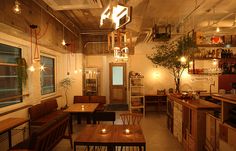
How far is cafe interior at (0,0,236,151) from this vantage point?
2.82m

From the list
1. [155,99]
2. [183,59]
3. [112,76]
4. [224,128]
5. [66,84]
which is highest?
[183,59]

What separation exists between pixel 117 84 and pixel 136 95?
1650 millimetres

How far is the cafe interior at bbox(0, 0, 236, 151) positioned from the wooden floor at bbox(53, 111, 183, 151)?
1.0 inches

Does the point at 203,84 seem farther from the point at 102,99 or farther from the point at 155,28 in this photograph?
the point at 102,99

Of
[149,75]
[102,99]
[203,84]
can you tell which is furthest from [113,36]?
[203,84]

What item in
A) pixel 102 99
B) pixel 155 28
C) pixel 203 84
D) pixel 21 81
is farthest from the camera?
pixel 203 84

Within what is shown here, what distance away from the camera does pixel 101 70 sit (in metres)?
8.55

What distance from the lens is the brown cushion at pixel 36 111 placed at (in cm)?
437

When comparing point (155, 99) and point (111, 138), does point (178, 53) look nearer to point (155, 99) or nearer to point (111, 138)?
point (111, 138)

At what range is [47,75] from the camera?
20.0 ft

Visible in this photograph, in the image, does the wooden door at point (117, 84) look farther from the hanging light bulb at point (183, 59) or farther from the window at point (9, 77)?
the window at point (9, 77)

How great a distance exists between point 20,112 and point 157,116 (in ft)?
15.9

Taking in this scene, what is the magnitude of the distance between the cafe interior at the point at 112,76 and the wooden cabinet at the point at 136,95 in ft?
0.14

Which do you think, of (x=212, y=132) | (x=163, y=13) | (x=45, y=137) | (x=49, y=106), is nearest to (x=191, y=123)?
(x=212, y=132)
